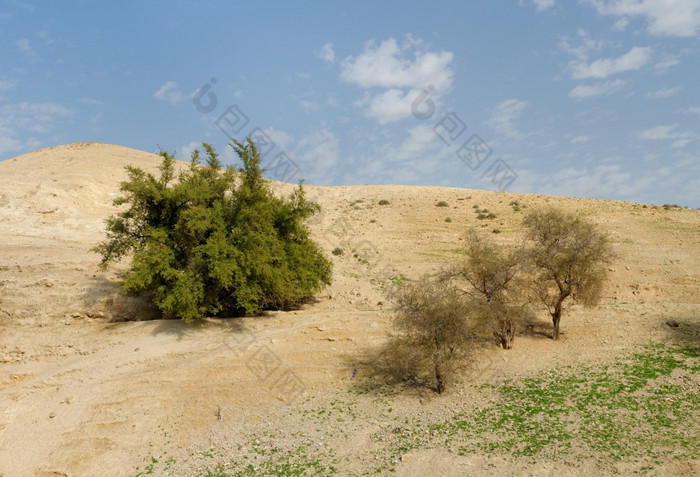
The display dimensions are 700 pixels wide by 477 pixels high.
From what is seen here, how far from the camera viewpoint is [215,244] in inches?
869

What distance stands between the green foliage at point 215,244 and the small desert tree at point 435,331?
749 centimetres

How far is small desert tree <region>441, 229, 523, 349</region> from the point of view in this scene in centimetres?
1973

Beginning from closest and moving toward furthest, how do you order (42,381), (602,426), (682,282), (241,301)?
(602,426) < (42,381) < (241,301) < (682,282)

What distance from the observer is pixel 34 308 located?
2320cm

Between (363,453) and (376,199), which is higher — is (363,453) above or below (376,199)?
below

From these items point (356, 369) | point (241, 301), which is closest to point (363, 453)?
point (356, 369)

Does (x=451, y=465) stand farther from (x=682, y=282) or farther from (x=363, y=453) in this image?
(x=682, y=282)

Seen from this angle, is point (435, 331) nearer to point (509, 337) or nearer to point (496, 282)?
point (496, 282)

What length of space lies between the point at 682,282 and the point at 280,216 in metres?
23.4

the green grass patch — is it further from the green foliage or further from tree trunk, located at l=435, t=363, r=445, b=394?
the green foliage

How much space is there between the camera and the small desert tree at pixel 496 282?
1973 cm

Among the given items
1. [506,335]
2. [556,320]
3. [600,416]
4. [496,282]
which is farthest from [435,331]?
[556,320]

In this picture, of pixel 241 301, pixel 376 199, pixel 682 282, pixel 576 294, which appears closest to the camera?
pixel 576 294

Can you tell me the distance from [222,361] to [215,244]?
17.7 ft
